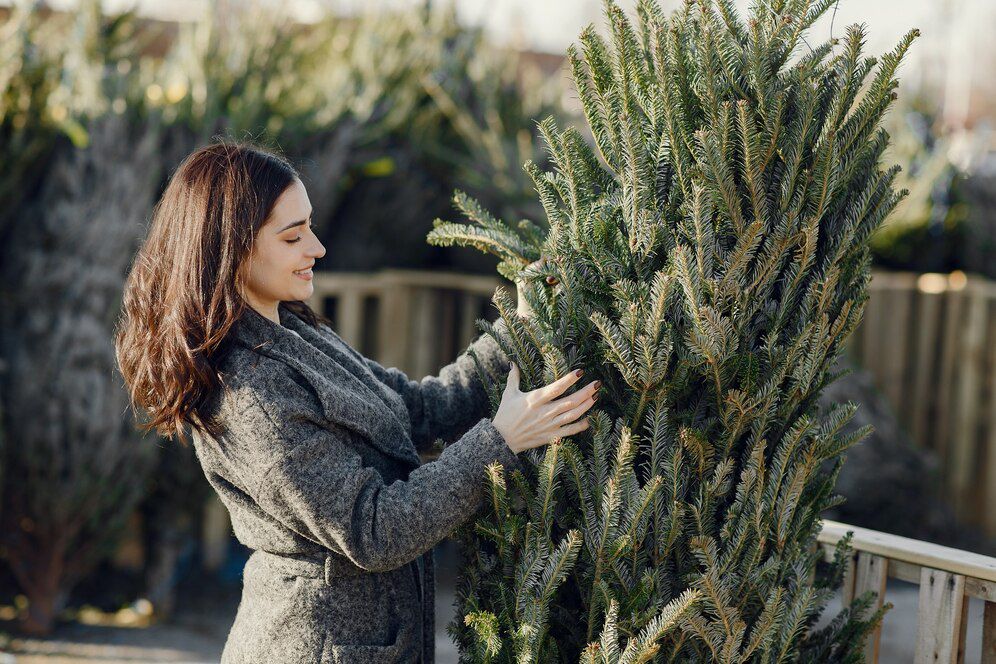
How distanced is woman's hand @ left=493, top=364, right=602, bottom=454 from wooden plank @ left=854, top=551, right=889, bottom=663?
97cm

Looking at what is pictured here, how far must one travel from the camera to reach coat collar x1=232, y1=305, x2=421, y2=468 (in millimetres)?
1914

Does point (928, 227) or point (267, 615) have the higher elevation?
point (928, 227)

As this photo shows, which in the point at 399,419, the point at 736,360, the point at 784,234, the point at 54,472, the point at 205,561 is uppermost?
the point at 784,234

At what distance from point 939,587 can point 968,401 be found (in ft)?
14.8

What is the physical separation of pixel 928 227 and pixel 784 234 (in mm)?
5827

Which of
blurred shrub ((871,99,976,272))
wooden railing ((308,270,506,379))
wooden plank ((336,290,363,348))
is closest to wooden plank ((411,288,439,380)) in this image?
→ wooden railing ((308,270,506,379))

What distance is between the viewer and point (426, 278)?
5.77 m

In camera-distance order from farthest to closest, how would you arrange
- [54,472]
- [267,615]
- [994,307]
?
[994,307], [54,472], [267,615]

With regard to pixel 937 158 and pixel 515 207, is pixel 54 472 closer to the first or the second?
pixel 515 207

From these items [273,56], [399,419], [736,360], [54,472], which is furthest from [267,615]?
[273,56]

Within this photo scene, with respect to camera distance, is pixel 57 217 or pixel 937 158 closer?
pixel 57 217

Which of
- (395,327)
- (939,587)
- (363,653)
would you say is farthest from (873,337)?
(363,653)

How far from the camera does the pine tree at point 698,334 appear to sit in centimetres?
173

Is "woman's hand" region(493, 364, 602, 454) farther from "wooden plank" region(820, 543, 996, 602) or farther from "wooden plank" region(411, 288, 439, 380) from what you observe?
"wooden plank" region(411, 288, 439, 380)
